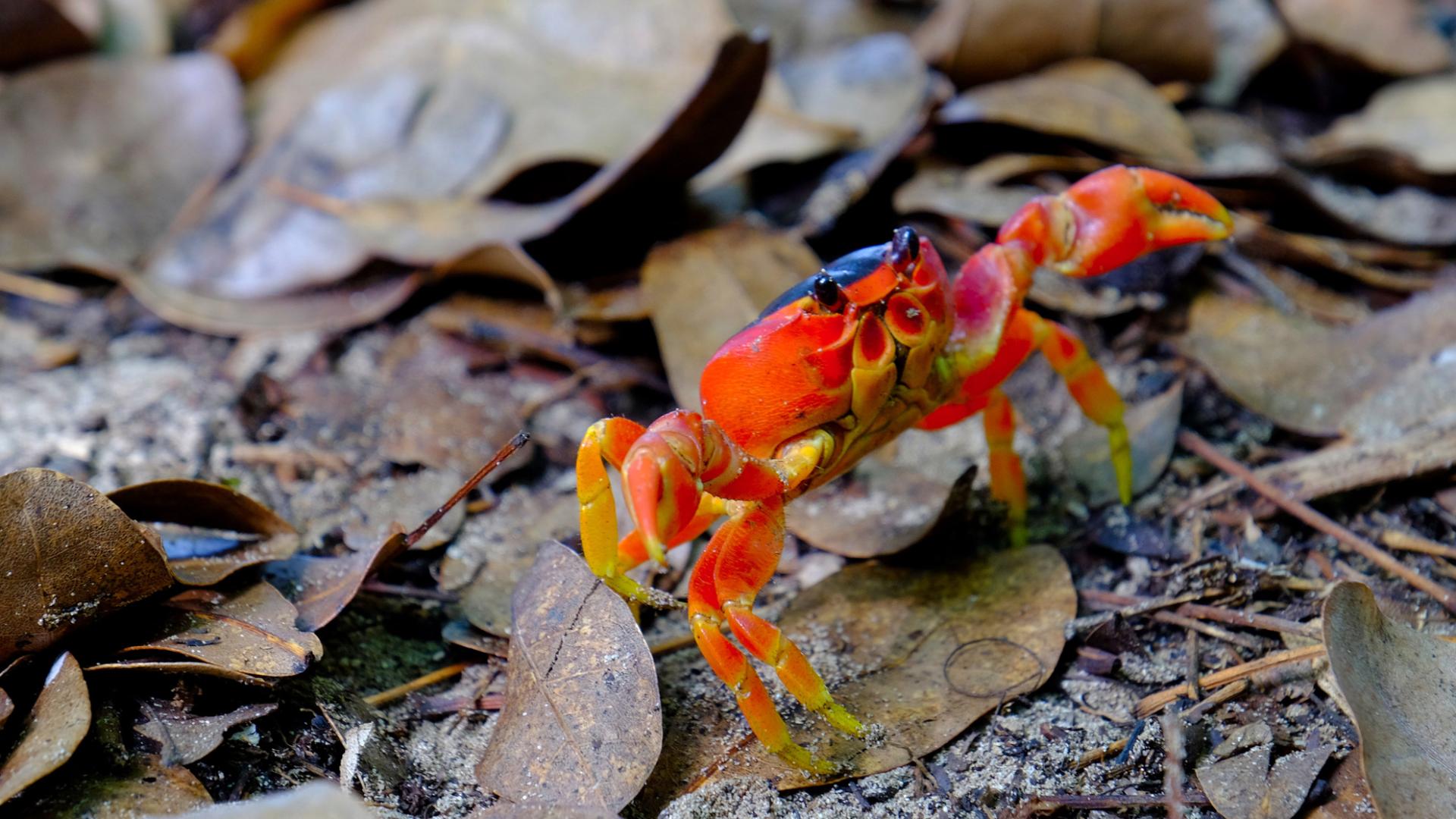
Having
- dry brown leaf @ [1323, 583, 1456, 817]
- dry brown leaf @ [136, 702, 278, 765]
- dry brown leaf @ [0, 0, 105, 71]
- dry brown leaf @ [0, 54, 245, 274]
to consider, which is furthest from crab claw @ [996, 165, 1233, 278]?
dry brown leaf @ [0, 0, 105, 71]

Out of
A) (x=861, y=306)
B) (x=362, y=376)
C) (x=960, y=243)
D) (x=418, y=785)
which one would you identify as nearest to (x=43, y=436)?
(x=362, y=376)

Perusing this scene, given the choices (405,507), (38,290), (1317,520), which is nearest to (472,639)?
(405,507)

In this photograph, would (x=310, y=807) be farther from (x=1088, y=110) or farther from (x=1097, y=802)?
(x=1088, y=110)

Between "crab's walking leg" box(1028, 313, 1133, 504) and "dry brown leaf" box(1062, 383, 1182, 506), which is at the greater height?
"crab's walking leg" box(1028, 313, 1133, 504)

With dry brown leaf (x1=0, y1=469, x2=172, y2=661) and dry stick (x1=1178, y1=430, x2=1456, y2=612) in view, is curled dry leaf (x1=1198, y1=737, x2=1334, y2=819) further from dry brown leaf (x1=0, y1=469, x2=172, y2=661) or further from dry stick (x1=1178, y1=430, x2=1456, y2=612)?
dry brown leaf (x1=0, y1=469, x2=172, y2=661)

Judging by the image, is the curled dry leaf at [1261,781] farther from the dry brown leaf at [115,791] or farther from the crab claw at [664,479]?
the dry brown leaf at [115,791]
